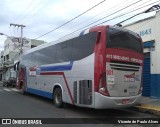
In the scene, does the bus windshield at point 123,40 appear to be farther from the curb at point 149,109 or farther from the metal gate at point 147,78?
the metal gate at point 147,78

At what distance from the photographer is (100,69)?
37.5ft

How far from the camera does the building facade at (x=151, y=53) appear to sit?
Result: 17125mm

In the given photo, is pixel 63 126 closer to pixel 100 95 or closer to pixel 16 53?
pixel 100 95

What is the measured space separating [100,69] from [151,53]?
284 inches

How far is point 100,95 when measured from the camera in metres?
11.4

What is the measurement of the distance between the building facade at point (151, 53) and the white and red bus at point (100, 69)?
14.6 ft

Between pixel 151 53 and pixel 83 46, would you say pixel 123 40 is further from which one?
pixel 151 53

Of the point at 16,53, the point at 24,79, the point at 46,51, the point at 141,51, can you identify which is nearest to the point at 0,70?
the point at 16,53

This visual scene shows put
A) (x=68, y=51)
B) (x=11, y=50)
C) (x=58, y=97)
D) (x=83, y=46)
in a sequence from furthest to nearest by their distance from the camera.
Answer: (x=11, y=50)
(x=58, y=97)
(x=68, y=51)
(x=83, y=46)

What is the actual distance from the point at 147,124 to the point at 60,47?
21.2ft

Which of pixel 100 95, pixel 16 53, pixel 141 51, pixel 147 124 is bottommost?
pixel 147 124

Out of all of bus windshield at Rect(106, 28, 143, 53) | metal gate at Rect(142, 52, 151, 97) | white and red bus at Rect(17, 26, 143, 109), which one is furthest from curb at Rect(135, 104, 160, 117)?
metal gate at Rect(142, 52, 151, 97)

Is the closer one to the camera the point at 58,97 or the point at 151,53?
the point at 58,97

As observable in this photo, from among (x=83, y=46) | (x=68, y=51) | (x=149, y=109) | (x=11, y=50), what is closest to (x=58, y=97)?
(x=68, y=51)
